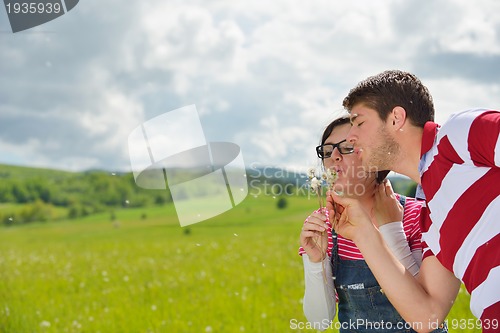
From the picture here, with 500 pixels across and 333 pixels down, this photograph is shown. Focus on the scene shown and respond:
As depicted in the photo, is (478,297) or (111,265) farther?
(111,265)

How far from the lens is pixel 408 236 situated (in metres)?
2.67

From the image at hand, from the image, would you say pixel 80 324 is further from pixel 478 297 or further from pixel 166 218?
pixel 166 218

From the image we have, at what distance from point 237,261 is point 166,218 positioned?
1872cm

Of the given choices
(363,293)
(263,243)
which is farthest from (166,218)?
(363,293)

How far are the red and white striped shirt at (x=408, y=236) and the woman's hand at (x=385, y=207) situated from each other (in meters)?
0.07

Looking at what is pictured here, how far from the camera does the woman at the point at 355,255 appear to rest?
2.58 metres

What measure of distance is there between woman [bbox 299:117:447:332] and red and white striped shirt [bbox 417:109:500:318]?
1.18ft

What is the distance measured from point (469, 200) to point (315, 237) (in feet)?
2.17

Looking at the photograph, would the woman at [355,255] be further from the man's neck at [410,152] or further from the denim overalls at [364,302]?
the man's neck at [410,152]

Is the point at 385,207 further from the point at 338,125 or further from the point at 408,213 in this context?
the point at 338,125

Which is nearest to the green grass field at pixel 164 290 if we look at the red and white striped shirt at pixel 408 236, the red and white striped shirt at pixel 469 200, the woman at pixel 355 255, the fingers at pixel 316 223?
the red and white striped shirt at pixel 408 236

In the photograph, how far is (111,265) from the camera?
9.66 metres

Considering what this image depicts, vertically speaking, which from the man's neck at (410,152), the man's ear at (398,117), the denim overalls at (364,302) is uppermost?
the man's ear at (398,117)

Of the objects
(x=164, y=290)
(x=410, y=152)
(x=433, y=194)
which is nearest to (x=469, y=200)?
(x=433, y=194)
